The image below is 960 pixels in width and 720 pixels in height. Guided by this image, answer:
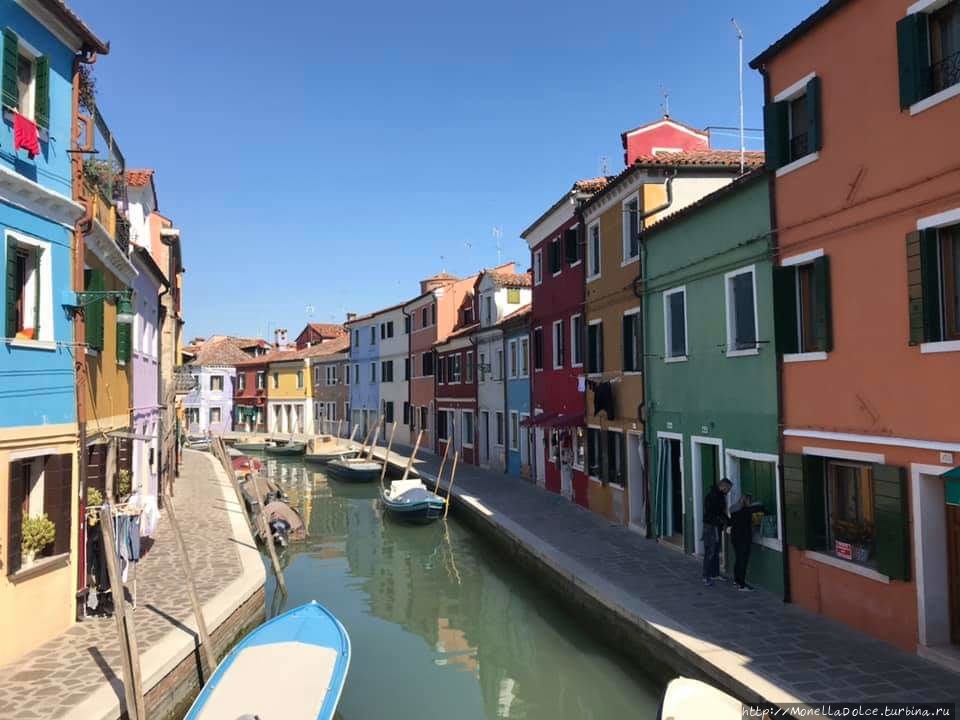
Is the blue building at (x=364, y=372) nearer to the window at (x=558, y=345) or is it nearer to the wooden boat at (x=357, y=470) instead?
the wooden boat at (x=357, y=470)

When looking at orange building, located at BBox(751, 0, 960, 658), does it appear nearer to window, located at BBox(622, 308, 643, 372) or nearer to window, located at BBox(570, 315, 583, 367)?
window, located at BBox(622, 308, 643, 372)

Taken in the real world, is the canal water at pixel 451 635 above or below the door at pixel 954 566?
→ below

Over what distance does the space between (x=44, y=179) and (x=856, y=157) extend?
1104 centimetres

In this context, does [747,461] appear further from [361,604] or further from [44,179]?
[44,179]

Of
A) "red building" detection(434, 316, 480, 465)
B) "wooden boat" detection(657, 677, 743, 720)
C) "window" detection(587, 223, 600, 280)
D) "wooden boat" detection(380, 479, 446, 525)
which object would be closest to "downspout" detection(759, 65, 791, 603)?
"wooden boat" detection(657, 677, 743, 720)

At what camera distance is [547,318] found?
23.2 m

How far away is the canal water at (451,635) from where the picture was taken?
10.1 meters

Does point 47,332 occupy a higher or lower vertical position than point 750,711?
higher

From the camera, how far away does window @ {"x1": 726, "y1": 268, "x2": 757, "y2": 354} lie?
38.6ft

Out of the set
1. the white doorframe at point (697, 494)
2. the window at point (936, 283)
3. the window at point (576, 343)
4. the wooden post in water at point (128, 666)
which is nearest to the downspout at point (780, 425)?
the white doorframe at point (697, 494)

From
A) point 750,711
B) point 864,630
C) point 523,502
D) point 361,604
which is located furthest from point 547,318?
point 750,711

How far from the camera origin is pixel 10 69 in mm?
8859

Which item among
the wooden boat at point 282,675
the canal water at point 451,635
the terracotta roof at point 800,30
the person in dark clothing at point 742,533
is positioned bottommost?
the canal water at point 451,635

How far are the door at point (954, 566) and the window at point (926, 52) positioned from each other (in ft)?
16.2
